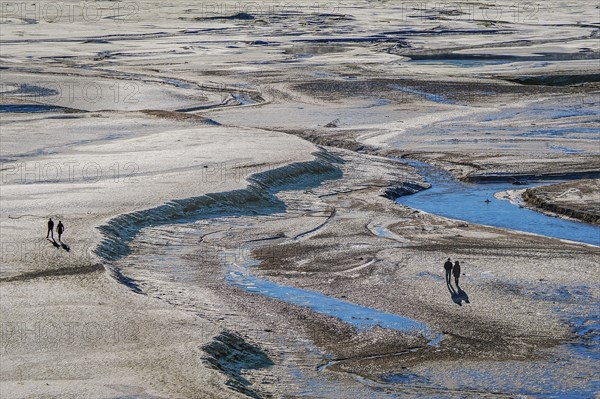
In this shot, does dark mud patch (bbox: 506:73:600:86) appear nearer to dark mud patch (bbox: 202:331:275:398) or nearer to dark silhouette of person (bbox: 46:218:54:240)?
dark silhouette of person (bbox: 46:218:54:240)

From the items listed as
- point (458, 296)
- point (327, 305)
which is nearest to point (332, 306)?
point (327, 305)

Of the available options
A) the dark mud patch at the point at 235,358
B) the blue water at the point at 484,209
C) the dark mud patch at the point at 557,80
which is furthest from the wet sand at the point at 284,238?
the blue water at the point at 484,209

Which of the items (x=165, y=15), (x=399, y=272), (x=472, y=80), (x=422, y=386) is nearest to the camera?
(x=422, y=386)

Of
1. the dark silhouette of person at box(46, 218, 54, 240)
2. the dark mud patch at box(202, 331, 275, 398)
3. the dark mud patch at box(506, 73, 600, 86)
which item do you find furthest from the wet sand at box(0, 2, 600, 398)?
the dark silhouette of person at box(46, 218, 54, 240)

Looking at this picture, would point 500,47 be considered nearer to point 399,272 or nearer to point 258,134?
point 258,134

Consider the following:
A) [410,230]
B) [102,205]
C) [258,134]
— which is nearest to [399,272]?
[410,230]

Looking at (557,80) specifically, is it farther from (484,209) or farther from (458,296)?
(458,296)
